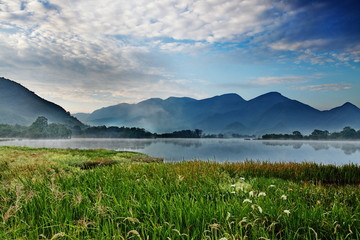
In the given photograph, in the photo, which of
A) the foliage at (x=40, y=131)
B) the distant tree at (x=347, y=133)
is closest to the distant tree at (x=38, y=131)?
the foliage at (x=40, y=131)

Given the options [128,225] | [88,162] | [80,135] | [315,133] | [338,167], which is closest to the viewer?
[128,225]

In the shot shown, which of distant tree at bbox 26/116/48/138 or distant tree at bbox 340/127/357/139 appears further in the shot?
distant tree at bbox 340/127/357/139

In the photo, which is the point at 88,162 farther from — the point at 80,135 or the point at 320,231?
the point at 80,135

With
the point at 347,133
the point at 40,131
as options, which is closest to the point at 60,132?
the point at 40,131

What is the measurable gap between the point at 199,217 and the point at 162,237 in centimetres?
69

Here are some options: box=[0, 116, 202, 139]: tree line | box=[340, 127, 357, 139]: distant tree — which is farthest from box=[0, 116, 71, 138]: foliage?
box=[340, 127, 357, 139]: distant tree

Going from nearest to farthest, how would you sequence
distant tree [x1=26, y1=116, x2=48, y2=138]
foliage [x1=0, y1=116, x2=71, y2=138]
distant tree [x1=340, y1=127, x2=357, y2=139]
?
1. distant tree [x1=26, y1=116, x2=48, y2=138]
2. foliage [x1=0, y1=116, x2=71, y2=138]
3. distant tree [x1=340, y1=127, x2=357, y2=139]

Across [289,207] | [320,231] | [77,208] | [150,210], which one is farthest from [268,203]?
[77,208]

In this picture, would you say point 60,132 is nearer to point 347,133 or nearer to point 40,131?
point 40,131

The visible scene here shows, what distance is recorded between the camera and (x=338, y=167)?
44.9 feet

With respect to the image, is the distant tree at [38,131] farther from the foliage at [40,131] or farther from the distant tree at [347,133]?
the distant tree at [347,133]

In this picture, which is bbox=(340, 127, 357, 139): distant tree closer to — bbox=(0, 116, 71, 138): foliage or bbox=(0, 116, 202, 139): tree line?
bbox=(0, 116, 202, 139): tree line

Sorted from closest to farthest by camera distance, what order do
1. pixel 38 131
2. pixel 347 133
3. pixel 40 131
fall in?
pixel 38 131 < pixel 40 131 < pixel 347 133

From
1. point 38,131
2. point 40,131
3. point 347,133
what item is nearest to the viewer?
point 38,131
